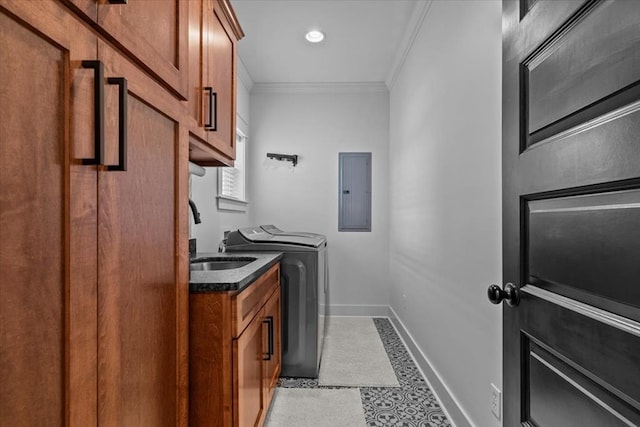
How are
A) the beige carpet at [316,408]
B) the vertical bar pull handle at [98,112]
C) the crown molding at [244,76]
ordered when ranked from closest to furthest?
the vertical bar pull handle at [98,112] < the beige carpet at [316,408] < the crown molding at [244,76]

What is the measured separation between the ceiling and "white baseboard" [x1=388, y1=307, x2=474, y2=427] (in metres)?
2.59

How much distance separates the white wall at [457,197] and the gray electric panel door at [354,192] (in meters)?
1.05

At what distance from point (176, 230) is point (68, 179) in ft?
1.57

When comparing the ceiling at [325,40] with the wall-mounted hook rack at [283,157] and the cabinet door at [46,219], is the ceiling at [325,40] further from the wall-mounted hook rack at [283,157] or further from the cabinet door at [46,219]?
the cabinet door at [46,219]

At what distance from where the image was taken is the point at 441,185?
213cm

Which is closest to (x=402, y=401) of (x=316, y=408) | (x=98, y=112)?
(x=316, y=408)

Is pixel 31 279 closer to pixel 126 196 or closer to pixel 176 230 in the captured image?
pixel 126 196

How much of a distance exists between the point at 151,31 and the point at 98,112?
0.41 meters

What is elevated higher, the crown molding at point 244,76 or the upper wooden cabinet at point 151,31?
the crown molding at point 244,76

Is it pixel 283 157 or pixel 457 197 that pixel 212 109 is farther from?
pixel 283 157

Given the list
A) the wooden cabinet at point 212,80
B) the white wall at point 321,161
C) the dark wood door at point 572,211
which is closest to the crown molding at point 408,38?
the white wall at point 321,161

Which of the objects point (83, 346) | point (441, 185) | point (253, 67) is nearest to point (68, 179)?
point (83, 346)

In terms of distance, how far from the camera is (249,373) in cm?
149

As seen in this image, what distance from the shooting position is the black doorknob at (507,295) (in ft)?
3.11
